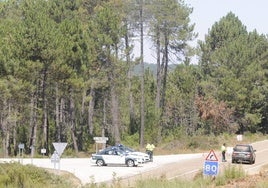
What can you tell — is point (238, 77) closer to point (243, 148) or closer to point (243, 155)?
point (243, 148)

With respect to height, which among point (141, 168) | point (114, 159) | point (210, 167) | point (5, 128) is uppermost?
point (5, 128)

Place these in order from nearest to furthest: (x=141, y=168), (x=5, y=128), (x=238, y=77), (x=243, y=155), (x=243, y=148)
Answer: (x=141, y=168) → (x=243, y=155) → (x=243, y=148) → (x=5, y=128) → (x=238, y=77)

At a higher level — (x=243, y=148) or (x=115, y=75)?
(x=115, y=75)

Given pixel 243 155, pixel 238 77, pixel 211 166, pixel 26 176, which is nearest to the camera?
pixel 211 166

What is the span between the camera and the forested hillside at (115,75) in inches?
1967

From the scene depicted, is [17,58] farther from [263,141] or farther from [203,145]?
[263,141]

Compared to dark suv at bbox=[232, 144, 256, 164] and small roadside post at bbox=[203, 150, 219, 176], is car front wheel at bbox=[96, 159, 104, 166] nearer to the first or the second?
dark suv at bbox=[232, 144, 256, 164]

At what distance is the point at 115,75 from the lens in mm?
57625

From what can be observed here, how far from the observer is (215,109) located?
6950 centimetres

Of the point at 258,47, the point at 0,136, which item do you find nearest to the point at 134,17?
the point at 0,136

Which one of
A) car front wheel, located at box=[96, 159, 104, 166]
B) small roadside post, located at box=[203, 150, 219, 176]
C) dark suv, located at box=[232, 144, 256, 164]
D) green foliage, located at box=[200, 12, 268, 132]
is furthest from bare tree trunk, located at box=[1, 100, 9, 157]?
small roadside post, located at box=[203, 150, 219, 176]

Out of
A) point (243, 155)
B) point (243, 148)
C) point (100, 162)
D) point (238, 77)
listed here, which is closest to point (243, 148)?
point (243, 148)

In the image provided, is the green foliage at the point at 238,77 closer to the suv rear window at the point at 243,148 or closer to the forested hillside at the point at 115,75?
the forested hillside at the point at 115,75

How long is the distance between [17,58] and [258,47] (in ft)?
141
